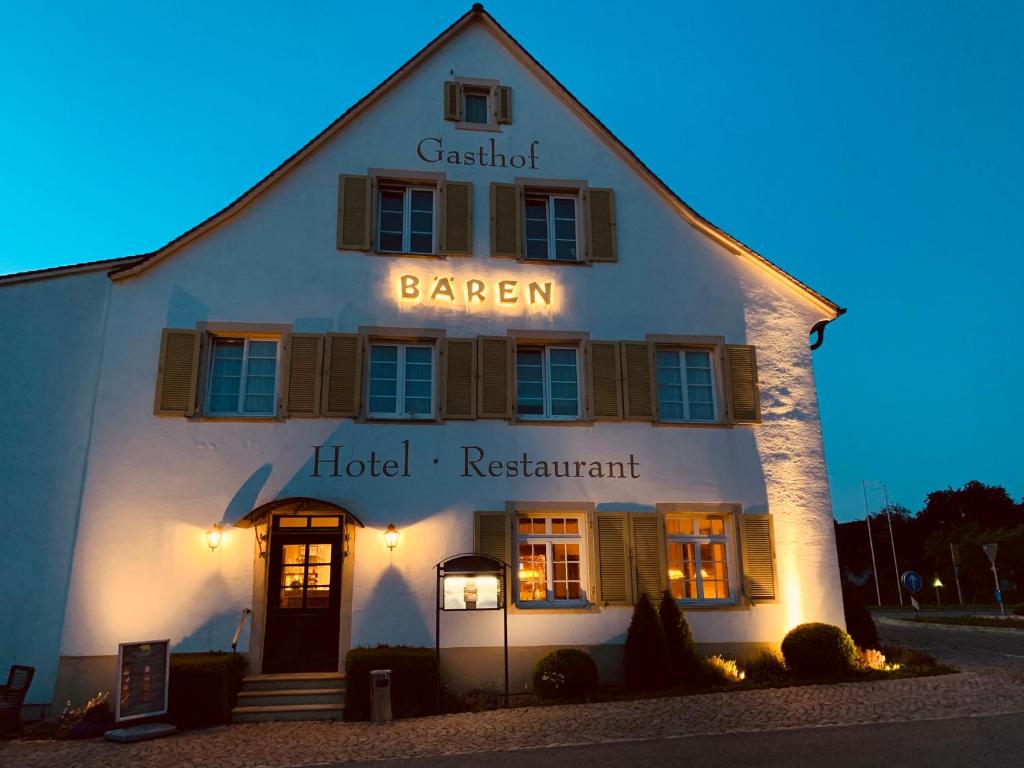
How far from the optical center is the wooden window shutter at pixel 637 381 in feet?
42.2

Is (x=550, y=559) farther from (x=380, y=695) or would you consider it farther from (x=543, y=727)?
(x=543, y=727)

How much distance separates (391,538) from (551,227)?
18.8ft

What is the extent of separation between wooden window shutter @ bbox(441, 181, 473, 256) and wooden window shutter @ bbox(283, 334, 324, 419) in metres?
2.56

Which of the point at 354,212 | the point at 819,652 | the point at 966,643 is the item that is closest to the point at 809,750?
the point at 819,652

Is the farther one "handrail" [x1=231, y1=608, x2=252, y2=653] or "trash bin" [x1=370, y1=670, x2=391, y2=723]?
"handrail" [x1=231, y1=608, x2=252, y2=653]

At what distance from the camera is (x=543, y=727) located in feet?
29.9

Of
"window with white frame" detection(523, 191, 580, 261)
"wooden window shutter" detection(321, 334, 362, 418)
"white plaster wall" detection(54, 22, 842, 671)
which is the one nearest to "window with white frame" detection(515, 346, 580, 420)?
"white plaster wall" detection(54, 22, 842, 671)

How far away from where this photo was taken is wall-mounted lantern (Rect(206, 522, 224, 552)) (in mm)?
11400

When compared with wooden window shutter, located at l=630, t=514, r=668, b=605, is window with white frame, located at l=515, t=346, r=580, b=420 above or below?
above

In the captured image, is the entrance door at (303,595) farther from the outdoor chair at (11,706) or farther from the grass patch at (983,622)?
the grass patch at (983,622)

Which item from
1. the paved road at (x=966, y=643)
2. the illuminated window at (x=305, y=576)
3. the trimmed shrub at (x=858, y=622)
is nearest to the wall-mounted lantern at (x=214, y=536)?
the illuminated window at (x=305, y=576)

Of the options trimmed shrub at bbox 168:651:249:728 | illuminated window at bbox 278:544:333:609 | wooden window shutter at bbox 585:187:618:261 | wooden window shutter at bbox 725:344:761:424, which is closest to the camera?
trimmed shrub at bbox 168:651:249:728

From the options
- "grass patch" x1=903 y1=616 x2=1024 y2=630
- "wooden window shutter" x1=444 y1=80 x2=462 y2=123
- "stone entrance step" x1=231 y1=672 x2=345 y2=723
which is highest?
"wooden window shutter" x1=444 y1=80 x2=462 y2=123

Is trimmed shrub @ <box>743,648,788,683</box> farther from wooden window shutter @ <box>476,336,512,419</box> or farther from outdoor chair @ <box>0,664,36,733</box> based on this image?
outdoor chair @ <box>0,664,36,733</box>
